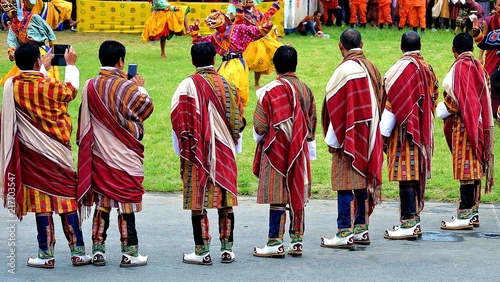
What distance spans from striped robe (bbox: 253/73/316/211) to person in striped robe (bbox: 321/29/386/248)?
1.18 feet

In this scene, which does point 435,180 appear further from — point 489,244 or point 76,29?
point 76,29

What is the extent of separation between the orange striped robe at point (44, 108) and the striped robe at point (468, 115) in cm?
348

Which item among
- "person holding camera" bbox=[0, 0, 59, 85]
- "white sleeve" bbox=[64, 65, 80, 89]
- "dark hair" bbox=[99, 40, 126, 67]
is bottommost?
"white sleeve" bbox=[64, 65, 80, 89]

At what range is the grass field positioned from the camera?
11000 millimetres

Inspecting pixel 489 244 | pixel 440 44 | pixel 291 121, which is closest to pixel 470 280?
pixel 489 244

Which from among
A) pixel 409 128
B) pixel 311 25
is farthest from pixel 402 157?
pixel 311 25

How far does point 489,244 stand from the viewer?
8.37 metres

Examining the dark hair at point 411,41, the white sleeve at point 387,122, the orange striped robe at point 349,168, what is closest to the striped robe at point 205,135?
the orange striped robe at point 349,168

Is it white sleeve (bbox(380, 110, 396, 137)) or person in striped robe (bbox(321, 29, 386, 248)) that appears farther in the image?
white sleeve (bbox(380, 110, 396, 137))

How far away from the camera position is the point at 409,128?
329 inches

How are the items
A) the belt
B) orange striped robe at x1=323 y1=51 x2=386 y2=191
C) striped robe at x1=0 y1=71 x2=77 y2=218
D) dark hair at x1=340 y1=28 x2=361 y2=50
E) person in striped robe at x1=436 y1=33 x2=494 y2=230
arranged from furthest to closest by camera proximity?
the belt, person in striped robe at x1=436 y1=33 x2=494 y2=230, dark hair at x1=340 y1=28 x2=361 y2=50, orange striped robe at x1=323 y1=51 x2=386 y2=191, striped robe at x1=0 y1=71 x2=77 y2=218

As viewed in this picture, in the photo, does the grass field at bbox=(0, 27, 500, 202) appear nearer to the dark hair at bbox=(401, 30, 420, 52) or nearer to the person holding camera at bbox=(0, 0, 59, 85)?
the person holding camera at bbox=(0, 0, 59, 85)

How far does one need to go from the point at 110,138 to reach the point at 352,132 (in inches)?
78.1

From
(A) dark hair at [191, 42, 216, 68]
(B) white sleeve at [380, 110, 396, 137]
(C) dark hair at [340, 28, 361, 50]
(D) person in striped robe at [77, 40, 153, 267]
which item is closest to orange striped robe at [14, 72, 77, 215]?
(D) person in striped robe at [77, 40, 153, 267]
